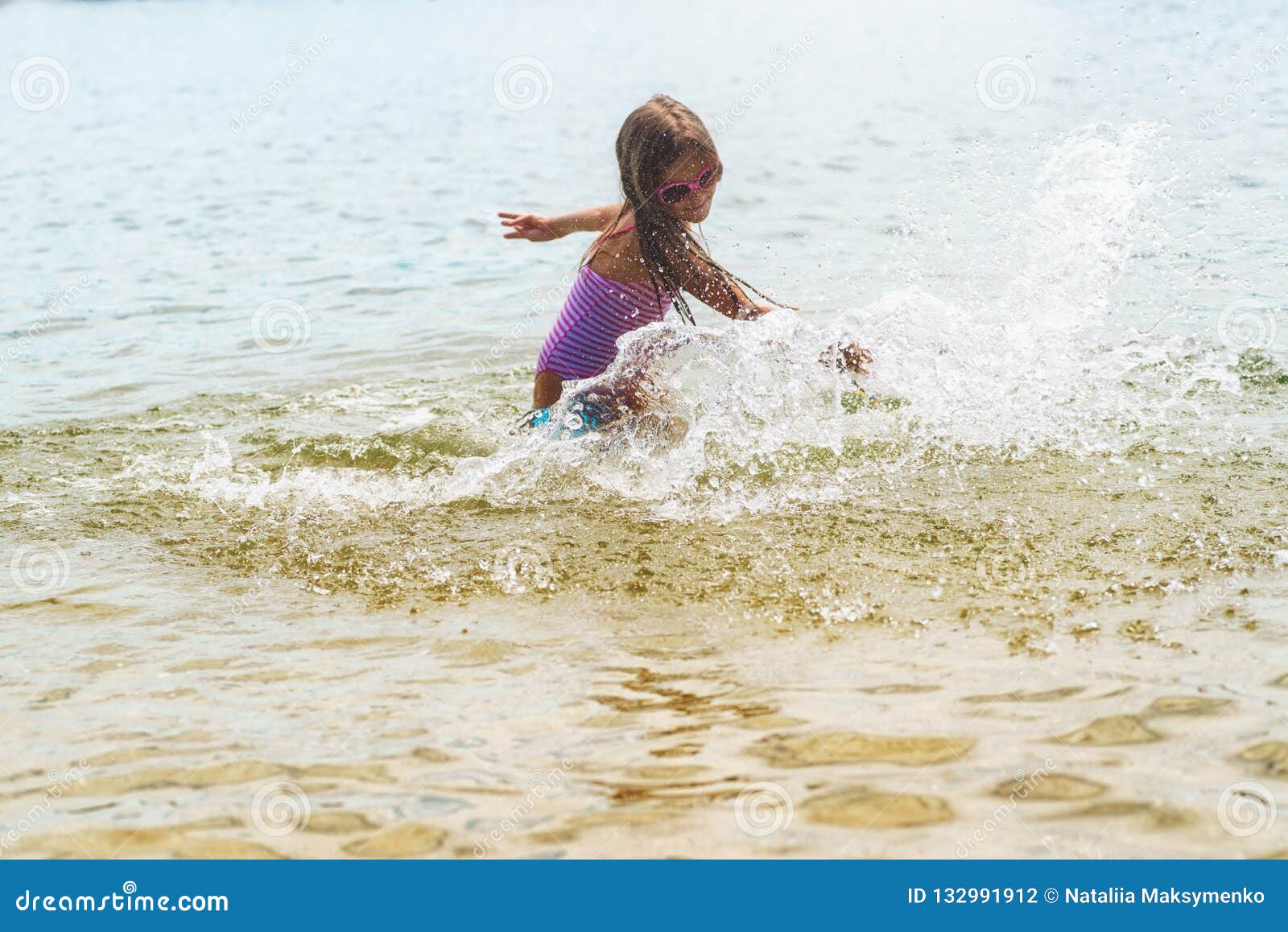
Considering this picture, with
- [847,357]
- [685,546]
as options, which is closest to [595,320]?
[847,357]

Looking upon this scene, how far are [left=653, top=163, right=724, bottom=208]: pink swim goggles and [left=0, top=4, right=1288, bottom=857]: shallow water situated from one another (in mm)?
715

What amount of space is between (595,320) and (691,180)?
87 centimetres

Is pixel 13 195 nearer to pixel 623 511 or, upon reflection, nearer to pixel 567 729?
pixel 623 511

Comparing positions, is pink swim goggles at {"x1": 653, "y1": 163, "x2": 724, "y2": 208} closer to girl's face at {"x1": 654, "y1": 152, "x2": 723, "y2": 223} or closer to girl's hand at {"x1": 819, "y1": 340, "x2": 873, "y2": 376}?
girl's face at {"x1": 654, "y1": 152, "x2": 723, "y2": 223}

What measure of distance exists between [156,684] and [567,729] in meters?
1.47

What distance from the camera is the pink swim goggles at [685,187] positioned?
518 centimetres

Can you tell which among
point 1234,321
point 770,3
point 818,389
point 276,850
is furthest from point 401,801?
point 770,3

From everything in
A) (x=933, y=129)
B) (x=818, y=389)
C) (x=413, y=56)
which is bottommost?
(x=818, y=389)

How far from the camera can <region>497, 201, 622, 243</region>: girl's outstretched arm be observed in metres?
5.86

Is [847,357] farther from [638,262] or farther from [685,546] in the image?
[685,546]

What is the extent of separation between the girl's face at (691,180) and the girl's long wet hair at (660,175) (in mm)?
13

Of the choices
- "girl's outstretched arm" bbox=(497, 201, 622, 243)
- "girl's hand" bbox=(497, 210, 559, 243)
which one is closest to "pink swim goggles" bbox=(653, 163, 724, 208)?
"girl's outstretched arm" bbox=(497, 201, 622, 243)

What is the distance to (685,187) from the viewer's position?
5.20 metres

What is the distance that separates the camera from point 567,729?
11.6ft
